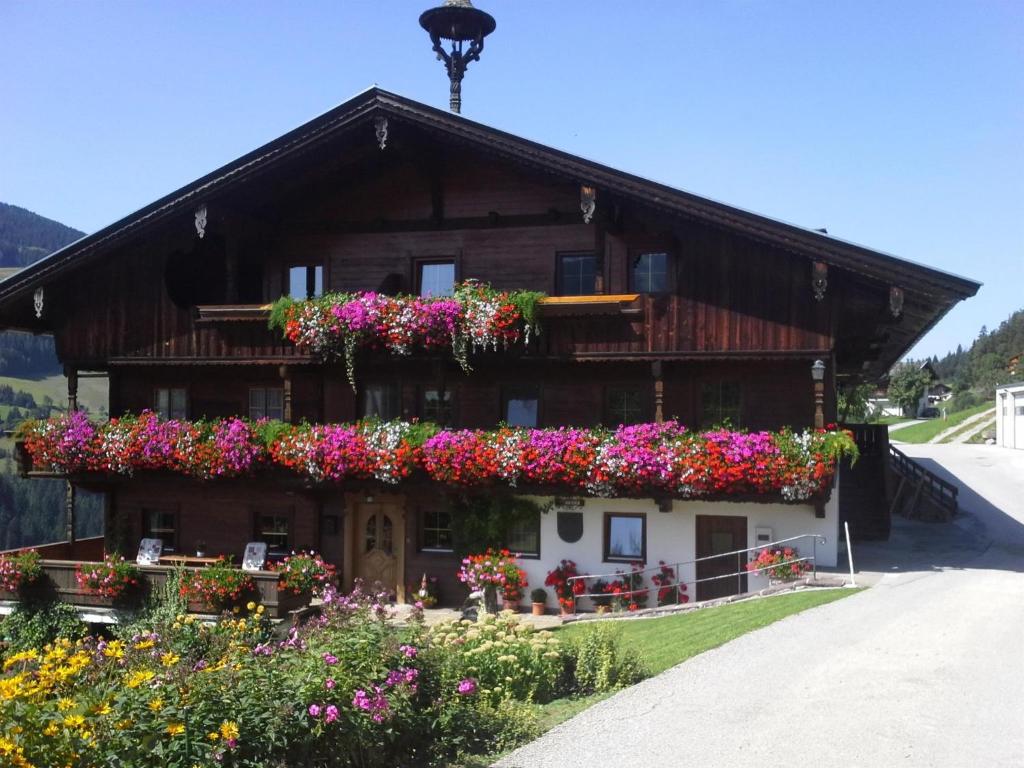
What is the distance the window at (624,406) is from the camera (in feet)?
68.2

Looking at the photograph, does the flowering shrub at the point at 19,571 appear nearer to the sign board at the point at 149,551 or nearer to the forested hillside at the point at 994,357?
the sign board at the point at 149,551

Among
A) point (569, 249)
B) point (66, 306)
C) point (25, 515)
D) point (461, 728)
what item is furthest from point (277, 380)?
point (25, 515)

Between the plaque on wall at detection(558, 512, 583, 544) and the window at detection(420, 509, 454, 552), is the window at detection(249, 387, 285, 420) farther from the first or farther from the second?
the plaque on wall at detection(558, 512, 583, 544)

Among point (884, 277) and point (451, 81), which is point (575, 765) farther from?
point (451, 81)

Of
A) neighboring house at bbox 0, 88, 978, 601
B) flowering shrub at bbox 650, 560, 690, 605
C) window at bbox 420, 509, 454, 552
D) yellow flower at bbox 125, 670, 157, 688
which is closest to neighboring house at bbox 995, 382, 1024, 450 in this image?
neighboring house at bbox 0, 88, 978, 601

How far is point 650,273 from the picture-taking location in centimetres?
2041

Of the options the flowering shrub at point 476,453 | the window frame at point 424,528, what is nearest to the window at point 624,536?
the flowering shrub at point 476,453

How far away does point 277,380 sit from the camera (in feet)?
76.6

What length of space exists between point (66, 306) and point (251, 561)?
785 cm

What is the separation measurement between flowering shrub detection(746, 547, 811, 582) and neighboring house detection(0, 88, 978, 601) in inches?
31.0

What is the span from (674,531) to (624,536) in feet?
3.64

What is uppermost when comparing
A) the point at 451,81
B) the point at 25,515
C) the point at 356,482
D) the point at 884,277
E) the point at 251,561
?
the point at 451,81

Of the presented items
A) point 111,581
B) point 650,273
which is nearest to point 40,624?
point 111,581

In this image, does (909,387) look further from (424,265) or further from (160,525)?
(160,525)
